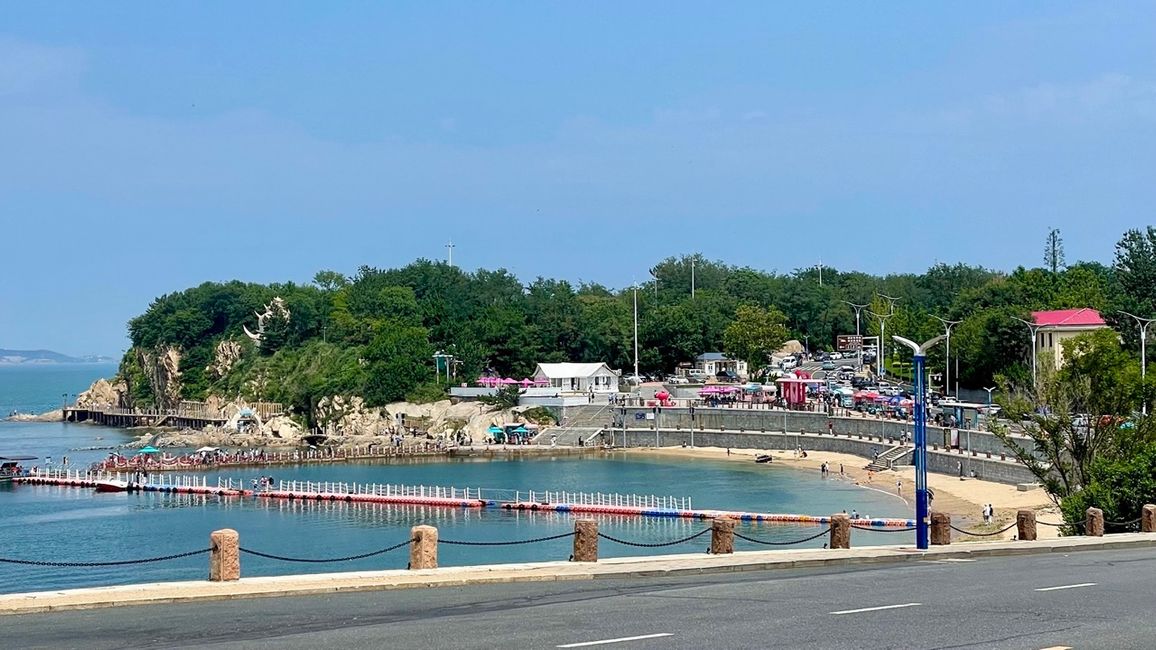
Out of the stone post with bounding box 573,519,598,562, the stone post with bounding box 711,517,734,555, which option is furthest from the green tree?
the stone post with bounding box 573,519,598,562

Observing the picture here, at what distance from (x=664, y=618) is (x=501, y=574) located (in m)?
6.96

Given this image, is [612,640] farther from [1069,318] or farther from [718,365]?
[718,365]

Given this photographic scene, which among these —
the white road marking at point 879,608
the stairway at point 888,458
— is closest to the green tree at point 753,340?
the stairway at point 888,458

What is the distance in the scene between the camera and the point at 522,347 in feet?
494

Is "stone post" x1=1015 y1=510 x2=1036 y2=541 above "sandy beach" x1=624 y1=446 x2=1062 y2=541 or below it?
above

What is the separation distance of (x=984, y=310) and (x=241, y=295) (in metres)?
107

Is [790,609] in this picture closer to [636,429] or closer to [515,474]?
[515,474]

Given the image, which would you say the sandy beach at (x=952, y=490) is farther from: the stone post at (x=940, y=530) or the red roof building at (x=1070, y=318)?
the red roof building at (x=1070, y=318)

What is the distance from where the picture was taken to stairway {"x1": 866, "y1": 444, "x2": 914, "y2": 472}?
93062 millimetres

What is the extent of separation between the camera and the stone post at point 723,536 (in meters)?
33.5

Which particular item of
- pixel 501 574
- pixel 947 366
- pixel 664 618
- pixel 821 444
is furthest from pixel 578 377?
pixel 664 618

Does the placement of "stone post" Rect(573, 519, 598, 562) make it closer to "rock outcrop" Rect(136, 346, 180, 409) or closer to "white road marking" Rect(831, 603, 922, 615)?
"white road marking" Rect(831, 603, 922, 615)

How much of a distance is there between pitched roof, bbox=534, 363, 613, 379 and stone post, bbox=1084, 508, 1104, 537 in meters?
95.6

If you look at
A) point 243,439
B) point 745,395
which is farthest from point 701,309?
point 243,439
